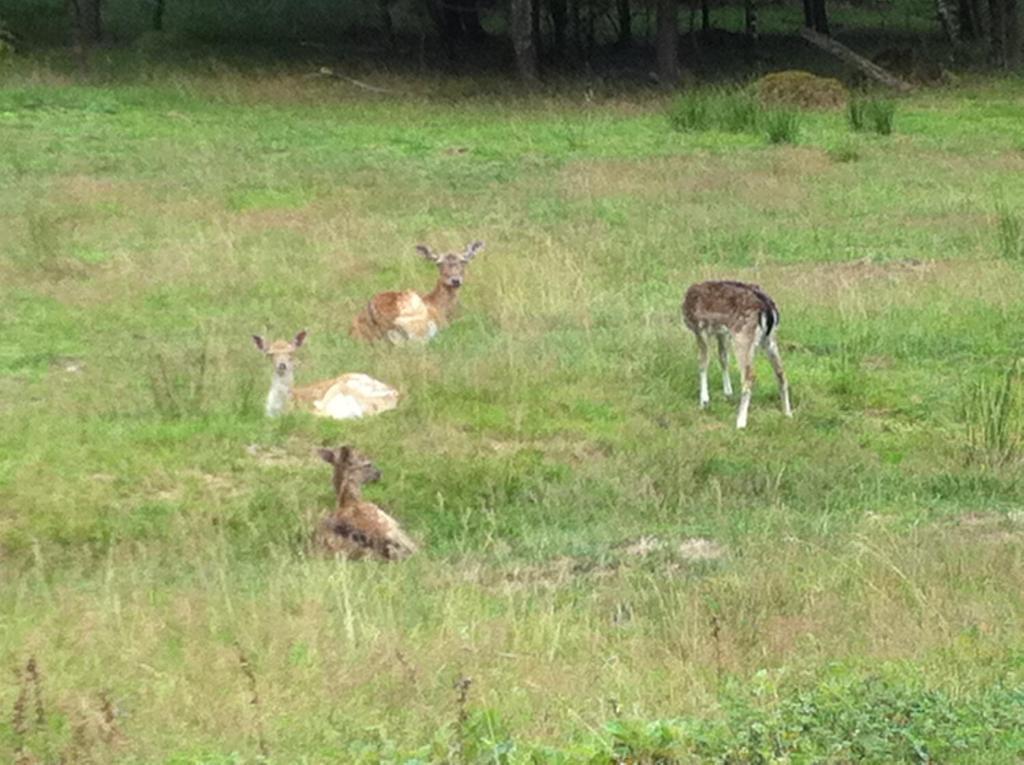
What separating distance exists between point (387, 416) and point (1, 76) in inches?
853

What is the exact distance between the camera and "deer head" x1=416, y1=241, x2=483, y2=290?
1464 cm

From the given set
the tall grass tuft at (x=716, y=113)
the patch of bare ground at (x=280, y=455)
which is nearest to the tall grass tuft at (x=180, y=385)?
the patch of bare ground at (x=280, y=455)

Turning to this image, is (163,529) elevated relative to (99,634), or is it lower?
lower

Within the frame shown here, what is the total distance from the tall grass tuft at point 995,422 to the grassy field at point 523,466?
0.04 metres

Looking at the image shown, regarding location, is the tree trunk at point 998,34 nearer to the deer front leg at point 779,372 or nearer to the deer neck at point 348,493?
the deer front leg at point 779,372

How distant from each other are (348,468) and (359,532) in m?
0.72

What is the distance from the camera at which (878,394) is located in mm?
12188

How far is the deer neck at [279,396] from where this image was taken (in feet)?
37.7

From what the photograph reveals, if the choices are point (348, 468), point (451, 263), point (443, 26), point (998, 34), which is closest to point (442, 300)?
point (451, 263)

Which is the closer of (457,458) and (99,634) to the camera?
(99,634)

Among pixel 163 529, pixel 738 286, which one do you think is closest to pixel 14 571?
pixel 163 529

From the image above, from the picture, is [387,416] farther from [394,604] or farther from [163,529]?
[394,604]

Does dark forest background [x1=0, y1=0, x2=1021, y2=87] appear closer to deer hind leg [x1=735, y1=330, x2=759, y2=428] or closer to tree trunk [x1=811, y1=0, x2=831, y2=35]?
tree trunk [x1=811, y1=0, x2=831, y2=35]

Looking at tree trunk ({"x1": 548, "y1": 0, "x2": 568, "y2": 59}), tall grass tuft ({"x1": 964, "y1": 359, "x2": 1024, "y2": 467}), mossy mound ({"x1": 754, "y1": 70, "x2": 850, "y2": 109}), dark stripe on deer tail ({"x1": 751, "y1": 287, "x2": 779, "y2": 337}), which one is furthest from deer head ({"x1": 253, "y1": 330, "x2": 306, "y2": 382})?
tree trunk ({"x1": 548, "y1": 0, "x2": 568, "y2": 59})
